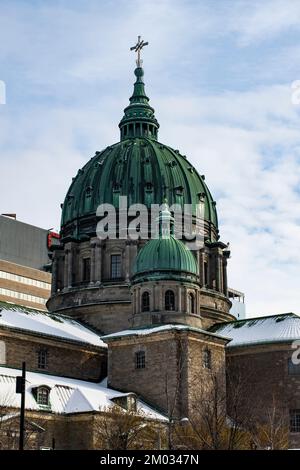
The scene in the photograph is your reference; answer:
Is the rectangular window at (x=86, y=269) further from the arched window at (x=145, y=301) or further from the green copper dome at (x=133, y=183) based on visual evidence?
the arched window at (x=145, y=301)

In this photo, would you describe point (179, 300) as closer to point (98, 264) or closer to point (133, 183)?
point (98, 264)

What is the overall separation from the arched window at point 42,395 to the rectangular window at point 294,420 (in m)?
20.7

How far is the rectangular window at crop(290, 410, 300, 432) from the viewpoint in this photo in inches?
2872

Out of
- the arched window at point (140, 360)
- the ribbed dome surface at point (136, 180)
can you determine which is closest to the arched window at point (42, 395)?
the arched window at point (140, 360)

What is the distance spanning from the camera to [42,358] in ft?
242

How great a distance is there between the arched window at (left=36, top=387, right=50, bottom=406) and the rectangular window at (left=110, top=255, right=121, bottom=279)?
24.6 m

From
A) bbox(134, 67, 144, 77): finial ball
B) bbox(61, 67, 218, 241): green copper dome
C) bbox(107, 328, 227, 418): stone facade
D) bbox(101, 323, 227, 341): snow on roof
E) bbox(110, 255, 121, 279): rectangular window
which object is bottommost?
bbox(107, 328, 227, 418): stone facade

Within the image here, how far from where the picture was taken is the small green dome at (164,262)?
7431 cm

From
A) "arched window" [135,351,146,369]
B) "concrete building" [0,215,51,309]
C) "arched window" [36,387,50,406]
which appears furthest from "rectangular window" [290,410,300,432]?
"concrete building" [0,215,51,309]

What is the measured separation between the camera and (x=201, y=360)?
71312mm

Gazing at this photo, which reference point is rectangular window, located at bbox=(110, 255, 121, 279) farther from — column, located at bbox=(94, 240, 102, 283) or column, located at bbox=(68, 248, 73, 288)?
column, located at bbox=(68, 248, 73, 288)

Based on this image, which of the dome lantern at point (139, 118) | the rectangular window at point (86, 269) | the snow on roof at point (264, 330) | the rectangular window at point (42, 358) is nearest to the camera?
the rectangular window at point (42, 358)

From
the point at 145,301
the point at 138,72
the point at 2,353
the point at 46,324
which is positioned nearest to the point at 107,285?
the point at 46,324
